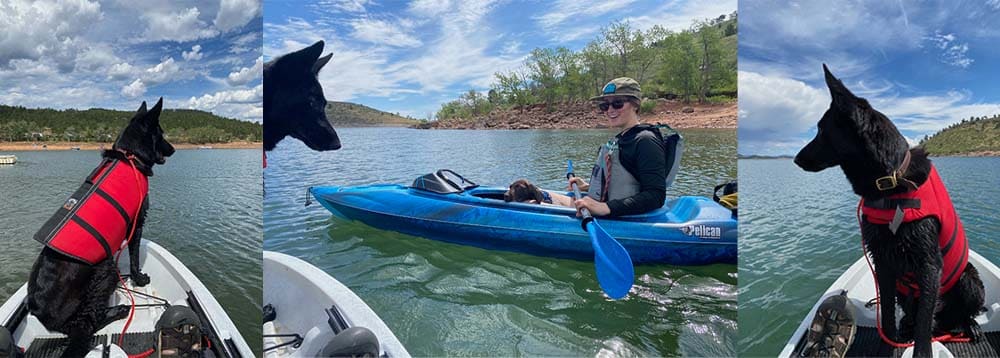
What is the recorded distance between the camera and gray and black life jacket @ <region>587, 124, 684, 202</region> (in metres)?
1.58

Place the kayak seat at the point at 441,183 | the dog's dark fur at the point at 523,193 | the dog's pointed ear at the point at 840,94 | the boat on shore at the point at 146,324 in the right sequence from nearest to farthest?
the dog's pointed ear at the point at 840,94, the boat on shore at the point at 146,324, the dog's dark fur at the point at 523,193, the kayak seat at the point at 441,183

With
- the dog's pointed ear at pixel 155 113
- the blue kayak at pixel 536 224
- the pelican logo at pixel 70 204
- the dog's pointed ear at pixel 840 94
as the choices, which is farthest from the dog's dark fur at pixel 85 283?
the dog's pointed ear at pixel 840 94

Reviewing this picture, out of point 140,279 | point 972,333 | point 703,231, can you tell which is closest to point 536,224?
point 703,231

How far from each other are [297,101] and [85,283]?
2.81 ft

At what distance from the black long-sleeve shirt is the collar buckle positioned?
2.04ft

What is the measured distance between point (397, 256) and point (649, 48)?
1.55 meters

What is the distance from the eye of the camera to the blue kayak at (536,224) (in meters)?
1.86

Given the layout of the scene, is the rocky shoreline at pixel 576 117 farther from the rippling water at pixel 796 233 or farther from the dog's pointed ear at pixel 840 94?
the dog's pointed ear at pixel 840 94

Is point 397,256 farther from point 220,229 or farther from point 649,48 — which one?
point 220,229

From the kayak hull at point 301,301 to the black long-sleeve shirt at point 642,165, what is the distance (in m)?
1.01

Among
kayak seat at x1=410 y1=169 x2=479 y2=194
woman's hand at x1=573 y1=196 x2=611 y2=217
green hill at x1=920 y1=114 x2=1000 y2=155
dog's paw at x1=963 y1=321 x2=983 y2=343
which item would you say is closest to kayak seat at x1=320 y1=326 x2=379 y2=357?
woman's hand at x1=573 y1=196 x2=611 y2=217

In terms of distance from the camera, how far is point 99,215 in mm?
1305

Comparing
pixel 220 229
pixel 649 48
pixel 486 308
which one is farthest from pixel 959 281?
pixel 220 229

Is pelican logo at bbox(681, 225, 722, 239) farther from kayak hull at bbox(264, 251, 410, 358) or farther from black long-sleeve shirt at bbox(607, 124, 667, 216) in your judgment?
kayak hull at bbox(264, 251, 410, 358)
